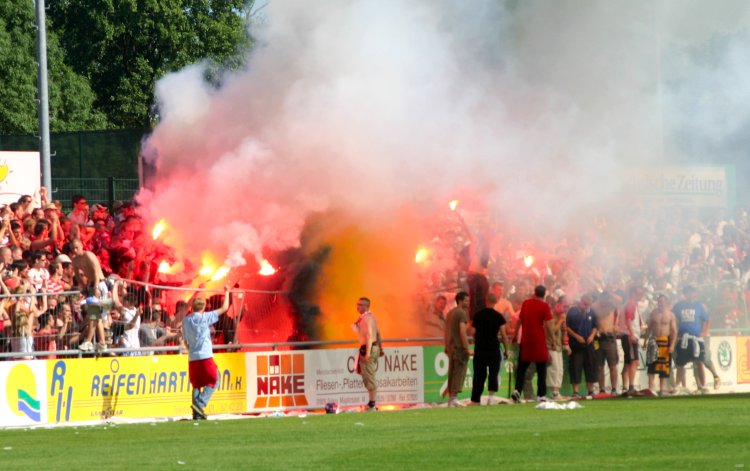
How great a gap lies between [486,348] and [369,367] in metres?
1.84

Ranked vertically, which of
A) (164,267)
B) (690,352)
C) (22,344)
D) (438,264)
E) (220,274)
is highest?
(438,264)

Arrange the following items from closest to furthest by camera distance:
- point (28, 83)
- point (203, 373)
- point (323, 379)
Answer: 1. point (203, 373)
2. point (323, 379)
3. point (28, 83)

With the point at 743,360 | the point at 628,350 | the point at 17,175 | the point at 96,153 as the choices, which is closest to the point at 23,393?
the point at 17,175

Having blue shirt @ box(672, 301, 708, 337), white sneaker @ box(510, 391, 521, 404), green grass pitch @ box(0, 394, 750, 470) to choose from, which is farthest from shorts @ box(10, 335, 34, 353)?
blue shirt @ box(672, 301, 708, 337)

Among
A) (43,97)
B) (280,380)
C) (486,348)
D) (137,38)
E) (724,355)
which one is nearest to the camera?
(486,348)

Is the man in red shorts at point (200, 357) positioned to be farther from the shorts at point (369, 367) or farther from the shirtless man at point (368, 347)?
the shorts at point (369, 367)

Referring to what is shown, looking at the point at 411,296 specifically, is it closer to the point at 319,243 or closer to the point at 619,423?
the point at 319,243

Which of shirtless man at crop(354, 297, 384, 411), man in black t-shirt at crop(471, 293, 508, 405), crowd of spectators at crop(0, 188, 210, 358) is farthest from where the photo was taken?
man in black t-shirt at crop(471, 293, 508, 405)

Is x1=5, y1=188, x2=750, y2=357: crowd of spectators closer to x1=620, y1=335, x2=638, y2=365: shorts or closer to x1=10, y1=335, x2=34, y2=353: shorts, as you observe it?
x1=10, y1=335, x2=34, y2=353: shorts

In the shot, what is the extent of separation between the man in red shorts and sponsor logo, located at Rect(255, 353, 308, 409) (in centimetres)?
215

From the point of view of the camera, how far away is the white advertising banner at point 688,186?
97.2ft

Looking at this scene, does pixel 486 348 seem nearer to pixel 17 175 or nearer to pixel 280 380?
pixel 280 380

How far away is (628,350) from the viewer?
27.0 m

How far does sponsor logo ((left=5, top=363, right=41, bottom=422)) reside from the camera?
1986 centimetres
